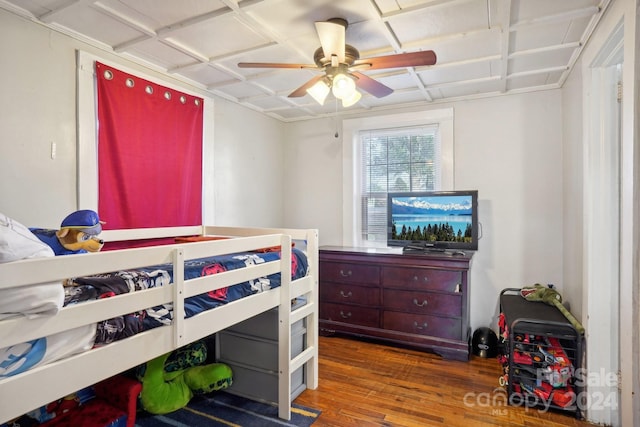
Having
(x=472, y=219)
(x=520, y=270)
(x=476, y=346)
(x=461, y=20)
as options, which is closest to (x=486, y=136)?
(x=472, y=219)

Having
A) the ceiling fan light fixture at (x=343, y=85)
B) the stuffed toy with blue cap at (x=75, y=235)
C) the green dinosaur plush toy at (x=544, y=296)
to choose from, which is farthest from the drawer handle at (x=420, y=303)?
the stuffed toy with blue cap at (x=75, y=235)

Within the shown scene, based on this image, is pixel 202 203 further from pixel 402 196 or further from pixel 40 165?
pixel 402 196

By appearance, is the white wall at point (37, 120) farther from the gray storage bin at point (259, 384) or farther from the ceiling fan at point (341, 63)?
the gray storage bin at point (259, 384)

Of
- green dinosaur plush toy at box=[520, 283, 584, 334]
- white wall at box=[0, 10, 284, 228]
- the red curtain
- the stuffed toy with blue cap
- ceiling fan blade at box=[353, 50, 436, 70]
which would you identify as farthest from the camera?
green dinosaur plush toy at box=[520, 283, 584, 334]

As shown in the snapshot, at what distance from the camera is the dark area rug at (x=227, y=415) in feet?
6.54

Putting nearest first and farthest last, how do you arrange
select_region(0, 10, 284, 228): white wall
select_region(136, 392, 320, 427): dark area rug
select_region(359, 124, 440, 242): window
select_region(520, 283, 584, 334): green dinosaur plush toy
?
select_region(0, 10, 284, 228): white wall < select_region(136, 392, 320, 427): dark area rug < select_region(520, 283, 584, 334): green dinosaur plush toy < select_region(359, 124, 440, 242): window

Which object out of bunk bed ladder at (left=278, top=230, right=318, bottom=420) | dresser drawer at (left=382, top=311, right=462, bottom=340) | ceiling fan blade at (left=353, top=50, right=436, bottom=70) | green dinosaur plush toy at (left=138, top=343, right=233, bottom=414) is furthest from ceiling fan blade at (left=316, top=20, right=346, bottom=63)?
dresser drawer at (left=382, top=311, right=462, bottom=340)

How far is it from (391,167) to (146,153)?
7.85ft

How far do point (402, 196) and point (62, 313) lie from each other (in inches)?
112

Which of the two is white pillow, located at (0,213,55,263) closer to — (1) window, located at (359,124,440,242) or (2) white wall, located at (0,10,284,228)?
(2) white wall, located at (0,10,284,228)

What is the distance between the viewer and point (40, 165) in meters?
1.99

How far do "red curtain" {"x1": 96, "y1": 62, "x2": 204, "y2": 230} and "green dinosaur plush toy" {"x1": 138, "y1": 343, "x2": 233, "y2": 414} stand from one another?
0.96 meters

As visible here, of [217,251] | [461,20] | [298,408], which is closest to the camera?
[217,251]

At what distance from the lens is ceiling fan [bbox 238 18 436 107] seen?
174 centimetres
